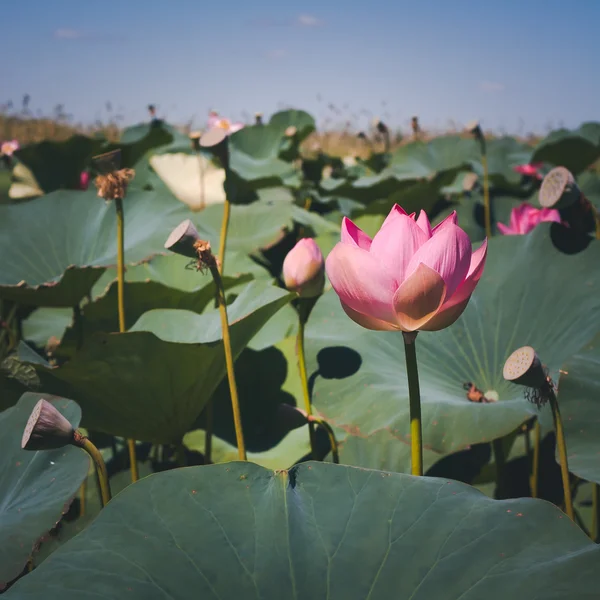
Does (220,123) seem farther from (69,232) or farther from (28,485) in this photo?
(28,485)

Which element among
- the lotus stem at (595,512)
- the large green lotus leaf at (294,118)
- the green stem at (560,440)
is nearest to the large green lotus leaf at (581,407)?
the green stem at (560,440)

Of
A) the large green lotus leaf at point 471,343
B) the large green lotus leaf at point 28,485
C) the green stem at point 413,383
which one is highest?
the green stem at point 413,383

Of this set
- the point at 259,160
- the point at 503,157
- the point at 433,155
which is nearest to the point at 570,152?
the point at 503,157

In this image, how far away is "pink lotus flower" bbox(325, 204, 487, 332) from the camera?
679mm

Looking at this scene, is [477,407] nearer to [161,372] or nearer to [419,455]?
[419,455]

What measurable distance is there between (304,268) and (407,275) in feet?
1.28

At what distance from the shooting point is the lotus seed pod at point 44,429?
69 cm

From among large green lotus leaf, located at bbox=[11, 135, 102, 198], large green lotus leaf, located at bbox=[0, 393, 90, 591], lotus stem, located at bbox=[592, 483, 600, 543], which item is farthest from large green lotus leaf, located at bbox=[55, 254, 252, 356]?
large green lotus leaf, located at bbox=[11, 135, 102, 198]

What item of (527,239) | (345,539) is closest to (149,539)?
(345,539)

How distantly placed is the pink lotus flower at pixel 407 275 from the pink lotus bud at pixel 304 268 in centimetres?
34

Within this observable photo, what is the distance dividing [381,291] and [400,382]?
428mm

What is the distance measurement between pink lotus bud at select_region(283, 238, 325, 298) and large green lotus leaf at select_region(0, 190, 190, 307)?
21.1 inches

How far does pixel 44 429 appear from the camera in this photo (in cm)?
69

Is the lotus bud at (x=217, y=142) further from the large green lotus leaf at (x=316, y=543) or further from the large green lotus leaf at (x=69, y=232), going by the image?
the large green lotus leaf at (x=316, y=543)
